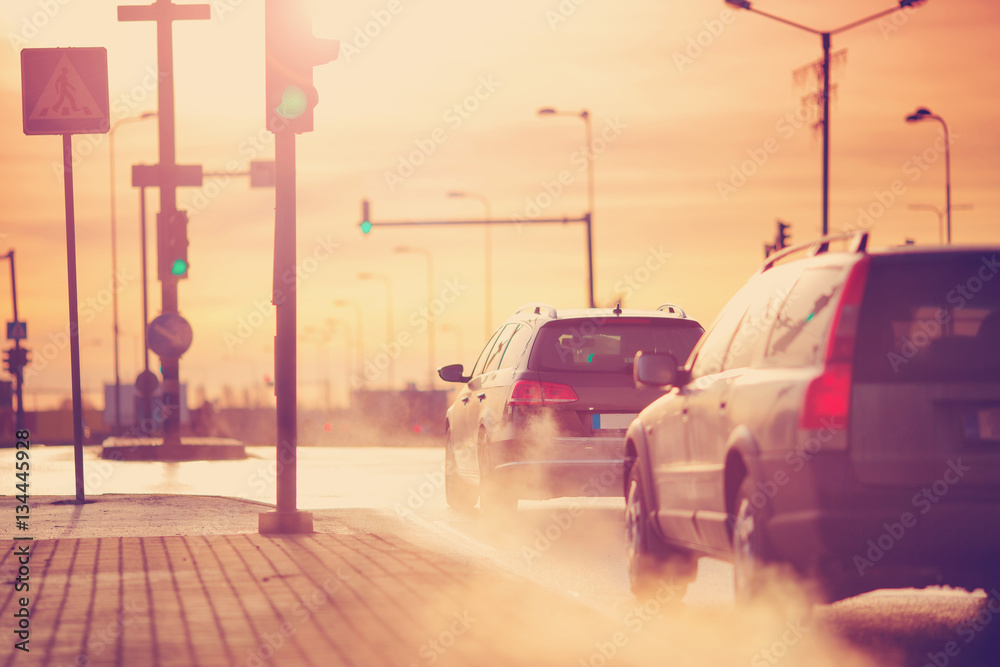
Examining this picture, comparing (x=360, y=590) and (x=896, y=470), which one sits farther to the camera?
(x=360, y=590)

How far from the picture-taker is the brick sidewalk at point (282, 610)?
7.46m

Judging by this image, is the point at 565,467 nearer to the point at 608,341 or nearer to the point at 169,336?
the point at 608,341

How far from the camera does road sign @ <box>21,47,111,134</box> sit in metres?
15.2

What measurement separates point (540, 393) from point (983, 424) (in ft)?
22.7

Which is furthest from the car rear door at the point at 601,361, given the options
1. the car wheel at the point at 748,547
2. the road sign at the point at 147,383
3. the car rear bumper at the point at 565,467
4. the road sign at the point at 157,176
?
the road sign at the point at 147,383

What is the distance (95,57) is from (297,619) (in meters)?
8.40

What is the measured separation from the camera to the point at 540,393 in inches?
543

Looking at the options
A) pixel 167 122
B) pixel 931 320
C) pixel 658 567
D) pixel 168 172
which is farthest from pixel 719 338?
pixel 167 122

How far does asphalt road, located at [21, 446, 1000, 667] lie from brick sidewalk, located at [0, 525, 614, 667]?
16.7 inches

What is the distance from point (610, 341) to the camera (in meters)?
14.2

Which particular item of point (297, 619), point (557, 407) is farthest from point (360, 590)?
point (557, 407)

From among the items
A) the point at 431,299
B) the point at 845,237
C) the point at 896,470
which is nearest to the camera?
the point at 896,470

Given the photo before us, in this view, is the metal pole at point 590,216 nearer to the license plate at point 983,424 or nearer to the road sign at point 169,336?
the road sign at point 169,336

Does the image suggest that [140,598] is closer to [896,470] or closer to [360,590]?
[360,590]
